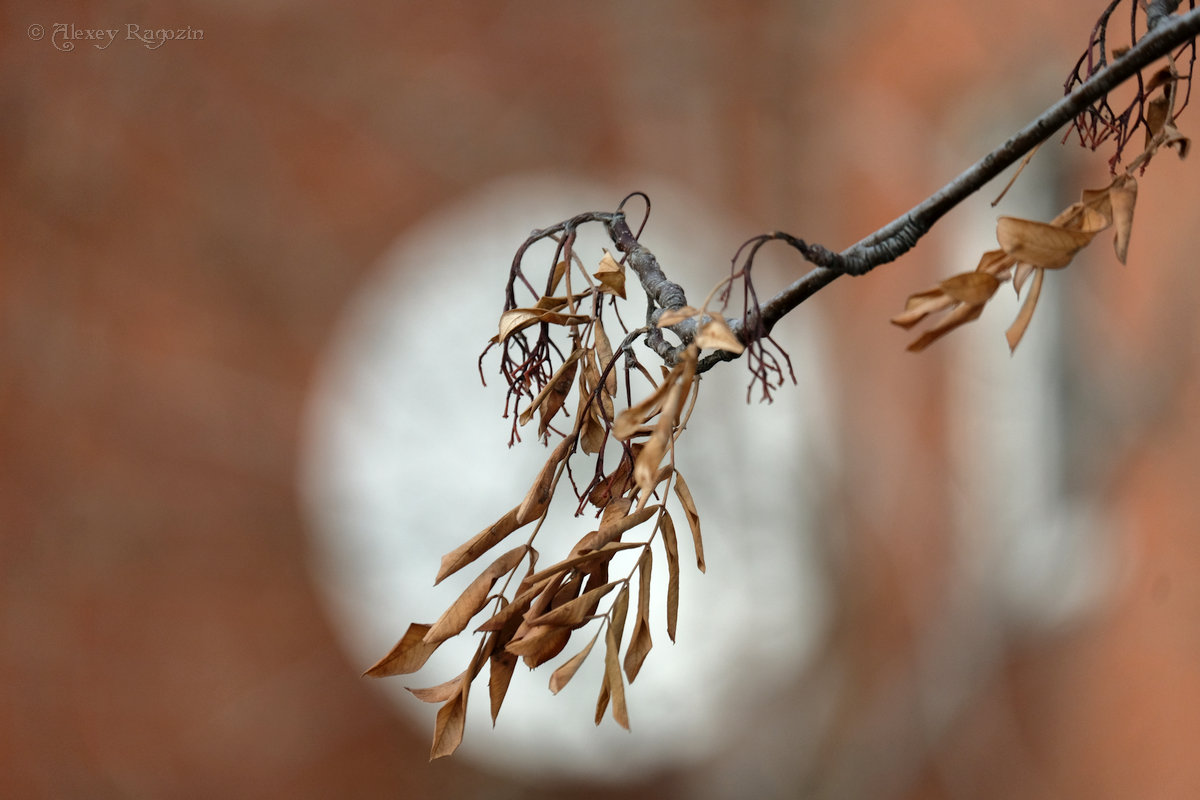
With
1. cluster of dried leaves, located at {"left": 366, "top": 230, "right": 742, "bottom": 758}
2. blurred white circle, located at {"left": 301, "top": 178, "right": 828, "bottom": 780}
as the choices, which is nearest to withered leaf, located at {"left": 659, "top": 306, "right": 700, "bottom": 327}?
cluster of dried leaves, located at {"left": 366, "top": 230, "right": 742, "bottom": 758}

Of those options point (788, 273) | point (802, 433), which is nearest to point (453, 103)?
point (788, 273)

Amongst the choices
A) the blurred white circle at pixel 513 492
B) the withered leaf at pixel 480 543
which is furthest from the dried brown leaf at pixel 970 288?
the blurred white circle at pixel 513 492

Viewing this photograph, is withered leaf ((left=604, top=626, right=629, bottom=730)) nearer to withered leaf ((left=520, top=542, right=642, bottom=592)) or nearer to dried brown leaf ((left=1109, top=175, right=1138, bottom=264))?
withered leaf ((left=520, top=542, right=642, bottom=592))

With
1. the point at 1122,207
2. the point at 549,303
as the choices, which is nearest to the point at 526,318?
the point at 549,303

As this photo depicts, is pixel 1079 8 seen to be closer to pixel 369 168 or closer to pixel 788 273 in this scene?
pixel 788 273

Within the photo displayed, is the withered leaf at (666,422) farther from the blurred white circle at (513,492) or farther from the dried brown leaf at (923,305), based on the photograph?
the blurred white circle at (513,492)

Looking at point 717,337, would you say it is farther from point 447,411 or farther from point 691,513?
point 447,411
